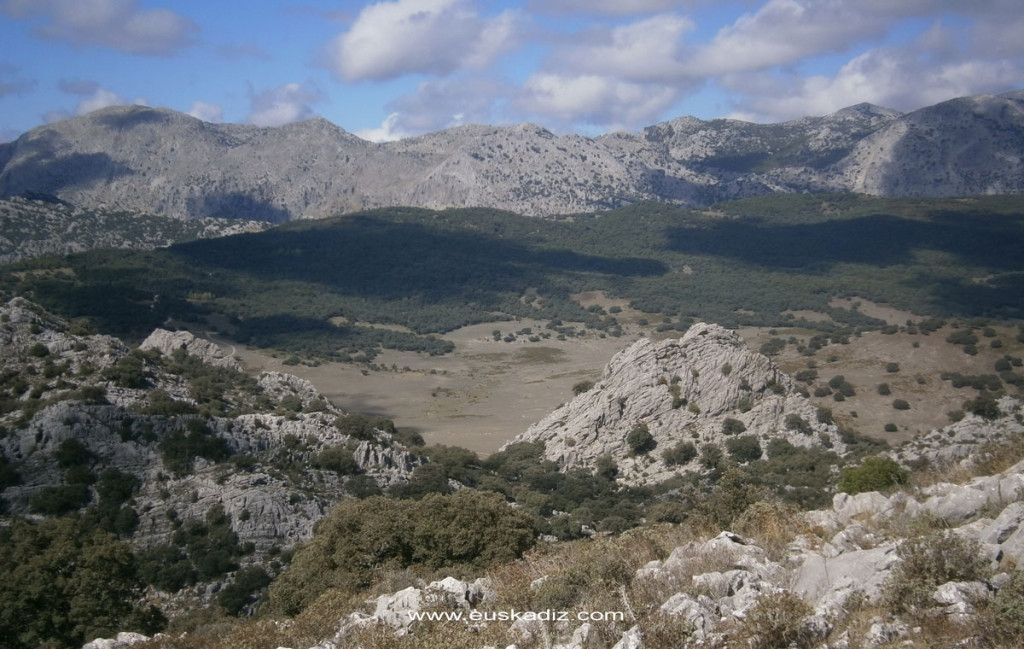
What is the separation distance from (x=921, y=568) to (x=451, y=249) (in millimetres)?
159936

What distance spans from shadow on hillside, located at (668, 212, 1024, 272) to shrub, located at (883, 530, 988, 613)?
14395 cm

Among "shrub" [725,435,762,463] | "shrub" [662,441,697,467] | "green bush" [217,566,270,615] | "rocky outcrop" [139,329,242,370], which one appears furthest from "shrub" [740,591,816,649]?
"rocky outcrop" [139,329,242,370]

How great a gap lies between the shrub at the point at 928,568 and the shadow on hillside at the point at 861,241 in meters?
144

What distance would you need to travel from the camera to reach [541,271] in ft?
524

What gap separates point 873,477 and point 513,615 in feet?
38.1

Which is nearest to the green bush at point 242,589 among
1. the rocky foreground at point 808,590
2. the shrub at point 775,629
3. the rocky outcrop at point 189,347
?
the rocky foreground at point 808,590

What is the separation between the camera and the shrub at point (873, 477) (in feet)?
65.8

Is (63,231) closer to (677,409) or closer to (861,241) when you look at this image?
(861,241)

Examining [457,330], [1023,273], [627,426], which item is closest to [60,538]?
[627,426]

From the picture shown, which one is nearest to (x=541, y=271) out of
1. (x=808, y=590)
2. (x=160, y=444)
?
(x=160, y=444)

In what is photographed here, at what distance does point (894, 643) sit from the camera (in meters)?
9.05

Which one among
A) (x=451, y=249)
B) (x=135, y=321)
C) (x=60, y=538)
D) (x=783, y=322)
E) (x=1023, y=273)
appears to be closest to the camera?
(x=60, y=538)

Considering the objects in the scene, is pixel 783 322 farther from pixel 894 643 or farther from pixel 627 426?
pixel 894 643

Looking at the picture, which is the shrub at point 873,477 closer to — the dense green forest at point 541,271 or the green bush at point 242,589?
the green bush at point 242,589
